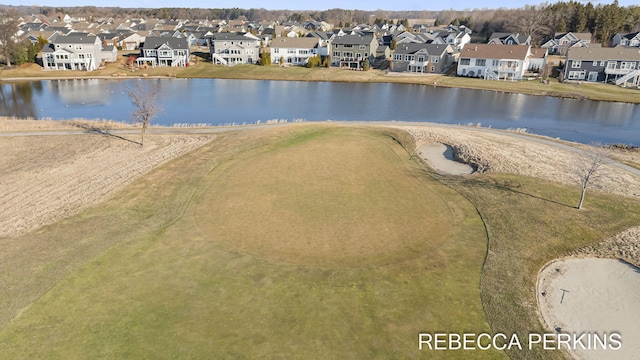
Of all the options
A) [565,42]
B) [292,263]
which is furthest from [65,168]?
[565,42]

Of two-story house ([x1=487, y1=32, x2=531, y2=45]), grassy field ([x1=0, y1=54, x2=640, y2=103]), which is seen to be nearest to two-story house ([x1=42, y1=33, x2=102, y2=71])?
grassy field ([x1=0, y1=54, x2=640, y2=103])

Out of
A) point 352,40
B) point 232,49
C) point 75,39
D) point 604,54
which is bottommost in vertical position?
point 232,49

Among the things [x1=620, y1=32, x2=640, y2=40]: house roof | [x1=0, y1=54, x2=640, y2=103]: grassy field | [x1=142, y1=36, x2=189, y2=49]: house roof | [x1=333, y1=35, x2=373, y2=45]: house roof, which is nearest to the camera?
[x1=0, y1=54, x2=640, y2=103]: grassy field

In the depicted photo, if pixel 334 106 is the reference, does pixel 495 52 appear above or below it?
above

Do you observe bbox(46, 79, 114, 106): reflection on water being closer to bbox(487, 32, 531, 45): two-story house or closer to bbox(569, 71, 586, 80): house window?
bbox(569, 71, 586, 80): house window

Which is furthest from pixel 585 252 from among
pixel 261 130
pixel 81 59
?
pixel 81 59

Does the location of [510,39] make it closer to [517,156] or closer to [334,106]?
[334,106]
